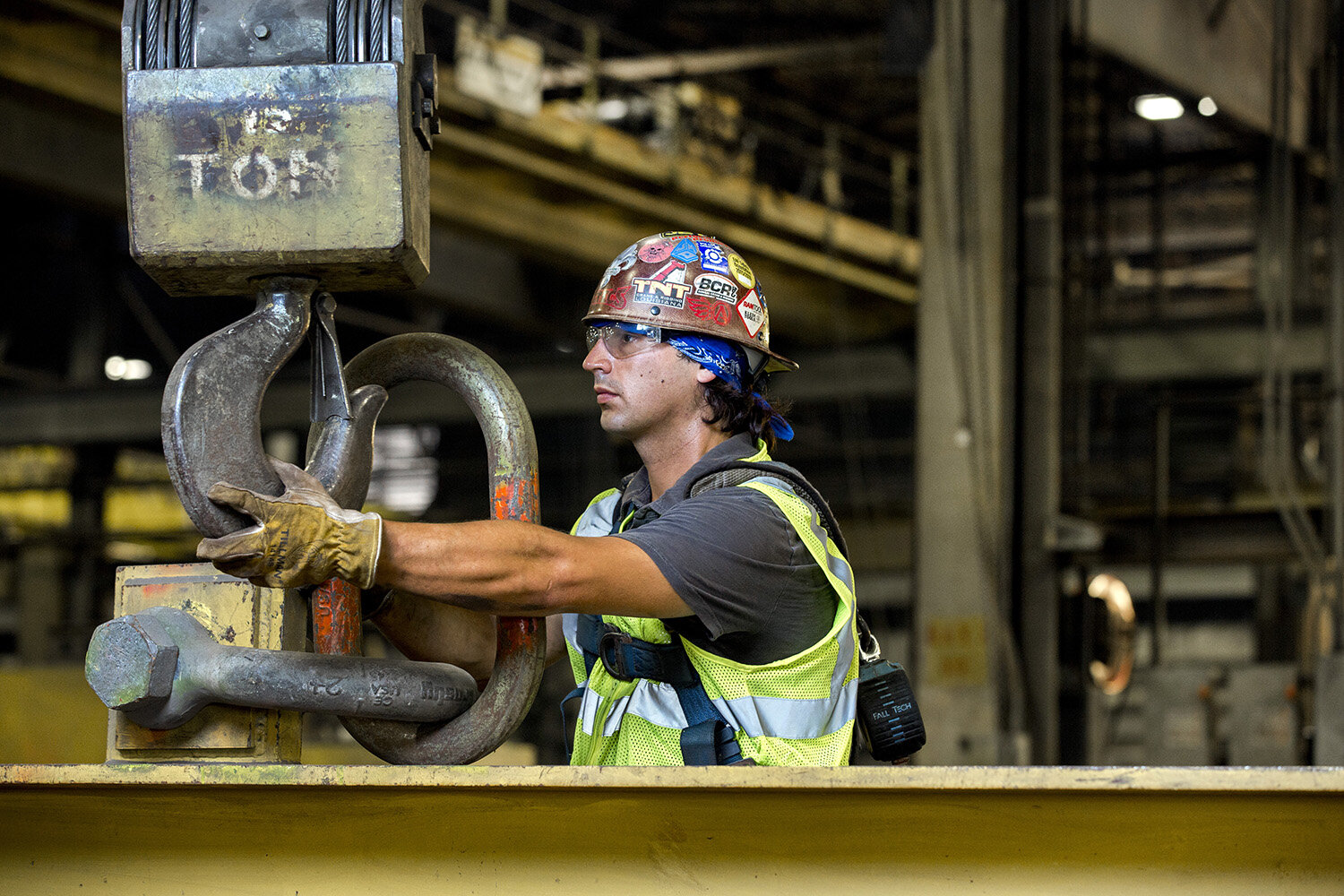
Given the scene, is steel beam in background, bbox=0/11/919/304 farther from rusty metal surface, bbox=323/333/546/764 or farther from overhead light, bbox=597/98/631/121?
rusty metal surface, bbox=323/333/546/764

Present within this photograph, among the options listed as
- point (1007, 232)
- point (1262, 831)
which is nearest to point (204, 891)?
point (1262, 831)

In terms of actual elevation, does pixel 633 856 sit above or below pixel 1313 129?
below

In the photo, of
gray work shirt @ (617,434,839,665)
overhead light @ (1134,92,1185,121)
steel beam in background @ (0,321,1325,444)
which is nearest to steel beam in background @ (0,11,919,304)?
steel beam in background @ (0,321,1325,444)

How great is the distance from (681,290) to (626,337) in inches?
5.9

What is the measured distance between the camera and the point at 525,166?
424 inches

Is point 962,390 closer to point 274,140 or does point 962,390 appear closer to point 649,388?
point 649,388

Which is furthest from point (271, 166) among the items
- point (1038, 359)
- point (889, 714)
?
point (1038, 359)

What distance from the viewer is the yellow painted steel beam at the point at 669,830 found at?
216 cm

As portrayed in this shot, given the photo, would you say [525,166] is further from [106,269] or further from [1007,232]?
[106,269]

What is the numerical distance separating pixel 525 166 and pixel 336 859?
8.81m

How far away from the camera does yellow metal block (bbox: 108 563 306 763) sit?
95.3 inches

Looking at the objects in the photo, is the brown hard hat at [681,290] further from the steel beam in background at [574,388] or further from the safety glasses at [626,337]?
the steel beam in background at [574,388]

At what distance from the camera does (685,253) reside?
299cm

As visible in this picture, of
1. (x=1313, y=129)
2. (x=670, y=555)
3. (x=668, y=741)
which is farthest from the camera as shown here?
(x=1313, y=129)
